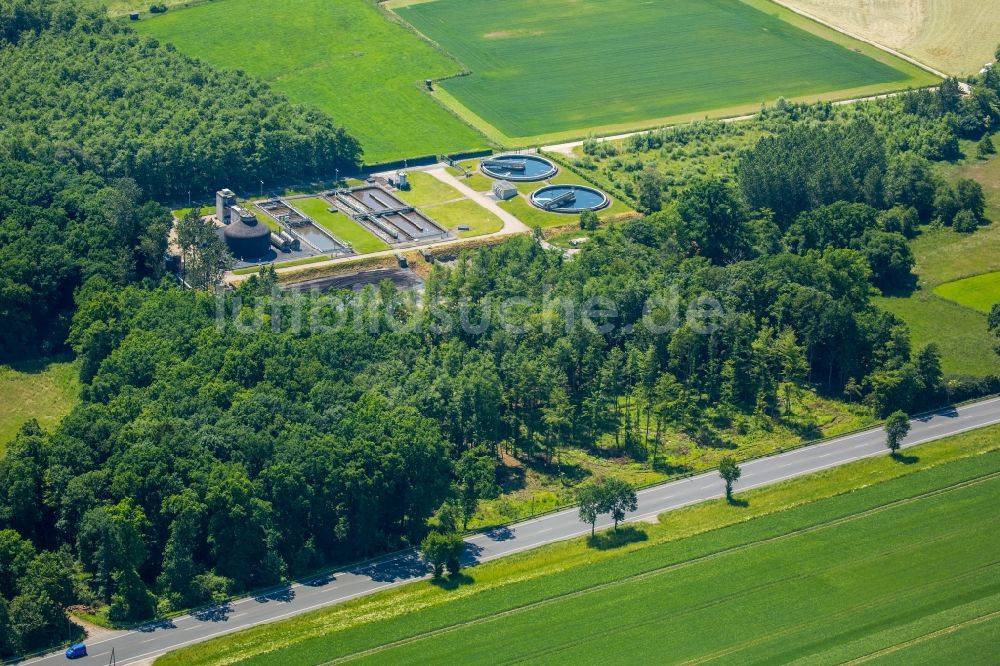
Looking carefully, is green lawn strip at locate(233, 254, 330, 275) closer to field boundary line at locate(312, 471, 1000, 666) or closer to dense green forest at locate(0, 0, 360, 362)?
dense green forest at locate(0, 0, 360, 362)

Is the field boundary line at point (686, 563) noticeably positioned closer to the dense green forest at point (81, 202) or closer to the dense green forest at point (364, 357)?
the dense green forest at point (364, 357)

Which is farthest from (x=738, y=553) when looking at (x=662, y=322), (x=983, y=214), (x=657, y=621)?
(x=983, y=214)

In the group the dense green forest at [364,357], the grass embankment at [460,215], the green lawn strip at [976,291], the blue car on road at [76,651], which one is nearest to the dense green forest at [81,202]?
the dense green forest at [364,357]

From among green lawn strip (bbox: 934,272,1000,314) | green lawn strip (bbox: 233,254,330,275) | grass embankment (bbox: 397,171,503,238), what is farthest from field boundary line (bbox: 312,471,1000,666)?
grass embankment (bbox: 397,171,503,238)

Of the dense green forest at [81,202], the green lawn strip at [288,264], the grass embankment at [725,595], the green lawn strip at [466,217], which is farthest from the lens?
the green lawn strip at [466,217]

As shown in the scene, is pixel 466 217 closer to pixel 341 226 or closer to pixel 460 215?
pixel 460 215

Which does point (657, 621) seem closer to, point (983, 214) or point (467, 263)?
point (467, 263)
